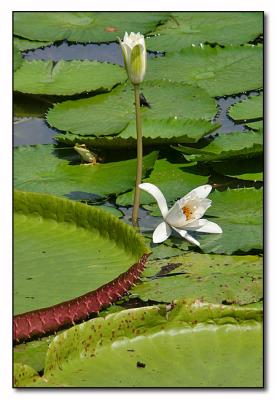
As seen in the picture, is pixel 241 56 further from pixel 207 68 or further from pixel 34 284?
pixel 34 284

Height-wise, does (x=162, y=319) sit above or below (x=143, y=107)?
below

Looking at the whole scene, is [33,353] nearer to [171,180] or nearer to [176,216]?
[176,216]

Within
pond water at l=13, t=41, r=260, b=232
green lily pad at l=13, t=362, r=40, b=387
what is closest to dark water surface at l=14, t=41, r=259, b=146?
pond water at l=13, t=41, r=260, b=232

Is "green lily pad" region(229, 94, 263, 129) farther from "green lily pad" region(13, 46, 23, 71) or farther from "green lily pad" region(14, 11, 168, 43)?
"green lily pad" region(13, 46, 23, 71)

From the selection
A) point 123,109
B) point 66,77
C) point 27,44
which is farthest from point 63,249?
point 27,44
